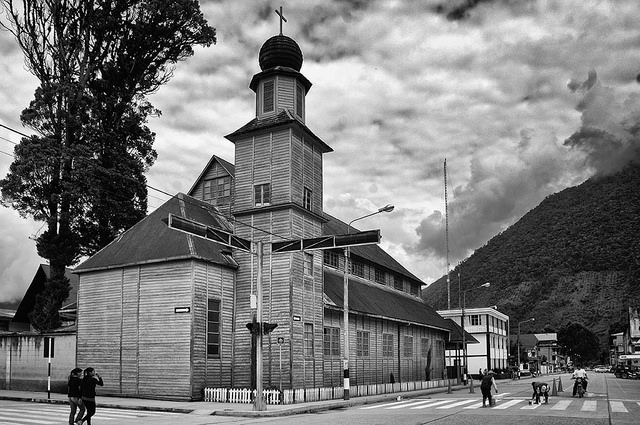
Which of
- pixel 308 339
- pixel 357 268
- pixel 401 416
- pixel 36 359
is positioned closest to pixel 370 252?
pixel 357 268

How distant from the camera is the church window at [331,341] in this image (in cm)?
3609

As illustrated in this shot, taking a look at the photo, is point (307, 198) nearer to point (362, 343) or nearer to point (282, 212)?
point (282, 212)

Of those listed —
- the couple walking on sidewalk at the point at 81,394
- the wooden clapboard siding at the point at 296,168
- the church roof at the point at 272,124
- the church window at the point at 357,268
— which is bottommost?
the couple walking on sidewalk at the point at 81,394

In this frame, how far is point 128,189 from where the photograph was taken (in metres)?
42.2

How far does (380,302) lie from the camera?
45406mm

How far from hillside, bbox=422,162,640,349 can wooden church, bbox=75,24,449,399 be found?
13695cm

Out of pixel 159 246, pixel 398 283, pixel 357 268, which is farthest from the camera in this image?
pixel 398 283

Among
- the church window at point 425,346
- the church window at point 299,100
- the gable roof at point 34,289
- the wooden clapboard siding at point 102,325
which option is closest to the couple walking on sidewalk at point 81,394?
the wooden clapboard siding at point 102,325

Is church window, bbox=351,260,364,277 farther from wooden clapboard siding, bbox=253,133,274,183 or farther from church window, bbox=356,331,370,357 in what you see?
wooden clapboard siding, bbox=253,133,274,183

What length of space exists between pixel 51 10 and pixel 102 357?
23.5 metres

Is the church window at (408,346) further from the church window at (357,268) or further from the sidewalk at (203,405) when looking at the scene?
the sidewalk at (203,405)

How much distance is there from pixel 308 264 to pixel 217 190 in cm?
953

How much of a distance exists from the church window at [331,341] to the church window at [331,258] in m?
5.52

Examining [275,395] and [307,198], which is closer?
[275,395]
